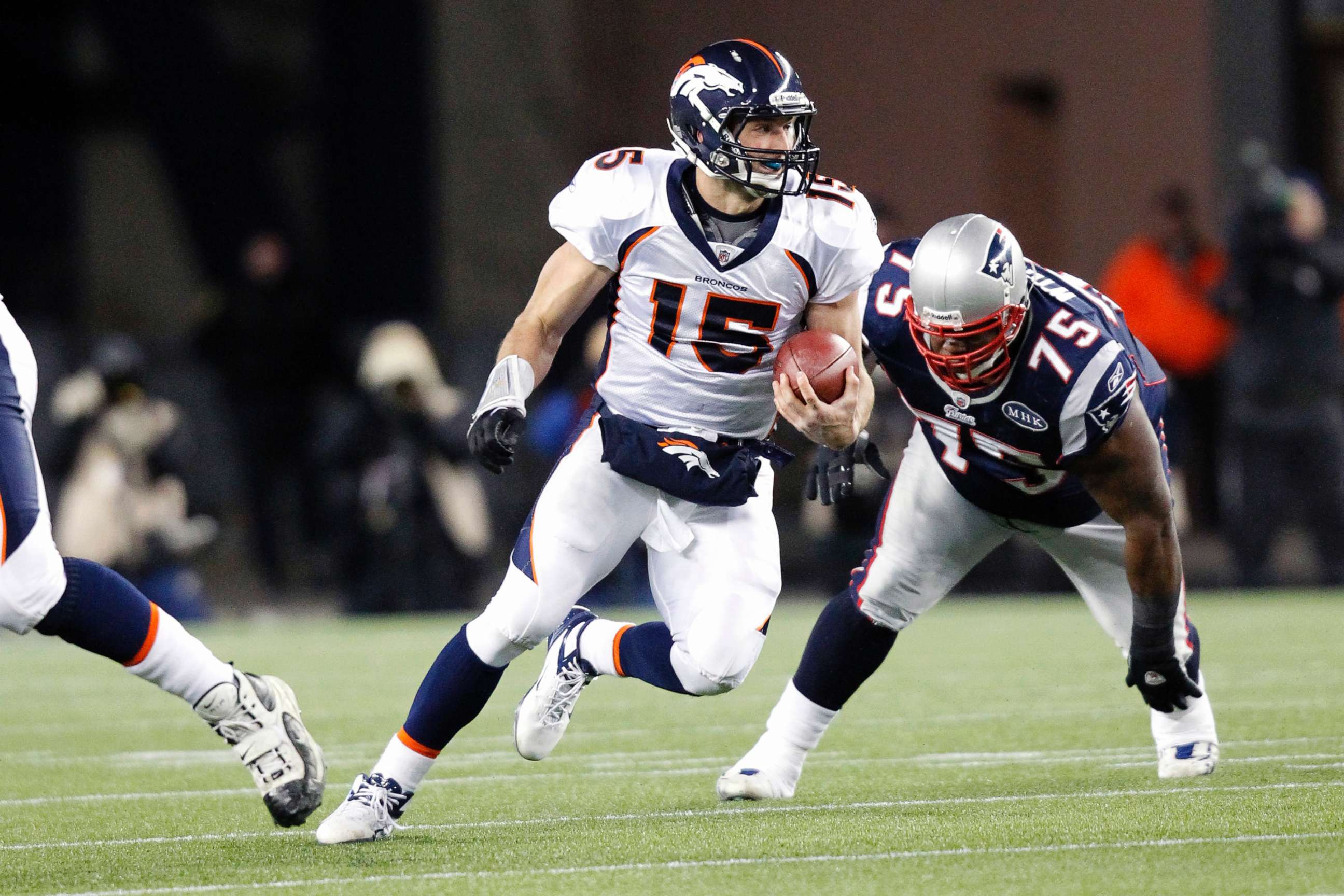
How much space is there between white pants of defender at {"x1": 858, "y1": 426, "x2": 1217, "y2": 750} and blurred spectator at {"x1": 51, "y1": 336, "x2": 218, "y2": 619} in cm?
579

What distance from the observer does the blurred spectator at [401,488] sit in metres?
10.1

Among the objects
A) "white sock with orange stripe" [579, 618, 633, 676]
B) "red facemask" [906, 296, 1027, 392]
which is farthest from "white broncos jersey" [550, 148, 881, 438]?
"white sock with orange stripe" [579, 618, 633, 676]

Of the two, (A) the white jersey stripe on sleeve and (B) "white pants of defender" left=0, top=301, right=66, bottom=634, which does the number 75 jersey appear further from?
(B) "white pants of defender" left=0, top=301, right=66, bottom=634

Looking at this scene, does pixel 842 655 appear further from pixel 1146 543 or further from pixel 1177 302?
pixel 1177 302

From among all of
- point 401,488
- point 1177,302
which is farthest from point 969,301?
point 1177,302

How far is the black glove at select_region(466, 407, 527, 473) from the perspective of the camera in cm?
407

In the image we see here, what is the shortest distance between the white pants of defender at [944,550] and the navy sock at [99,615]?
1572 millimetres

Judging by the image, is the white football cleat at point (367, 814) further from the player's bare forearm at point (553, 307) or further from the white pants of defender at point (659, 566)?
the player's bare forearm at point (553, 307)

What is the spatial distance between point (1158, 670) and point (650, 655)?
1047mm

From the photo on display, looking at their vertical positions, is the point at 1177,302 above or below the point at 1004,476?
below

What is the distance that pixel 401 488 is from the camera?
1008 centimetres

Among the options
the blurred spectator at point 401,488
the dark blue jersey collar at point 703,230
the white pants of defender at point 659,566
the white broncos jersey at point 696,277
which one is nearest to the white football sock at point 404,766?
the white pants of defender at point 659,566

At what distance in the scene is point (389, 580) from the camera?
34.0ft

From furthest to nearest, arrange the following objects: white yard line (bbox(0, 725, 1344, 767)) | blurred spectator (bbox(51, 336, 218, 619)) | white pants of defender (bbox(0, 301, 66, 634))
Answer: blurred spectator (bbox(51, 336, 218, 619)), white yard line (bbox(0, 725, 1344, 767)), white pants of defender (bbox(0, 301, 66, 634))
